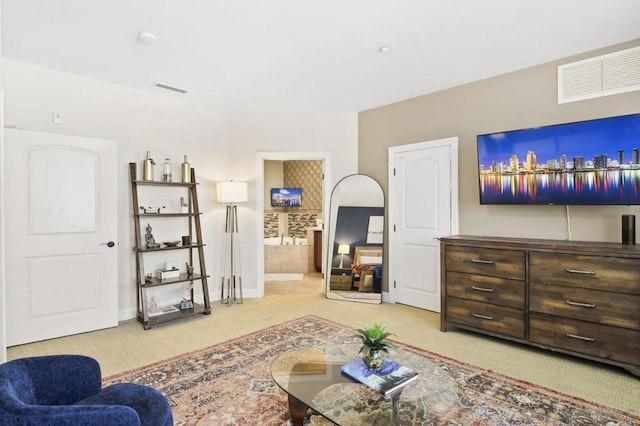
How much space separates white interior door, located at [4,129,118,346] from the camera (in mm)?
3447

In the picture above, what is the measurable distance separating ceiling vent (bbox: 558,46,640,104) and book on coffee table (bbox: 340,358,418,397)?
3.11 metres

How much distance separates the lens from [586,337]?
→ 288cm

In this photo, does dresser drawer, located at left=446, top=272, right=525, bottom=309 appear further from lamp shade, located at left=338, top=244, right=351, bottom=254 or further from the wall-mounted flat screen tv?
lamp shade, located at left=338, top=244, right=351, bottom=254

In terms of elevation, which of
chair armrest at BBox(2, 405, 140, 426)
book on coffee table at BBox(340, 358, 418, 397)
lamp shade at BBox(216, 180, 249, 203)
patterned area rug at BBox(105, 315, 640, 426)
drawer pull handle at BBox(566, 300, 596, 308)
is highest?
lamp shade at BBox(216, 180, 249, 203)

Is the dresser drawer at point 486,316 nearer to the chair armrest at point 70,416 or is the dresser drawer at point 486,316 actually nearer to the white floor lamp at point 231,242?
the white floor lamp at point 231,242

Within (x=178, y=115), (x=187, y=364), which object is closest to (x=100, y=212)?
(x=178, y=115)

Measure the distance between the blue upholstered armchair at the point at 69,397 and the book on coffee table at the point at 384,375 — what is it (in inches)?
38.5

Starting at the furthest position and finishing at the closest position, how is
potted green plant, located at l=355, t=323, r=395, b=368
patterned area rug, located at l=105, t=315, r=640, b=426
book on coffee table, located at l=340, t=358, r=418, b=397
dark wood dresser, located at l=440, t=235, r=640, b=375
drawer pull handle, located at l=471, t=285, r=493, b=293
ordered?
drawer pull handle, located at l=471, t=285, r=493, b=293 < dark wood dresser, located at l=440, t=235, r=640, b=375 < patterned area rug, located at l=105, t=315, r=640, b=426 < potted green plant, located at l=355, t=323, r=395, b=368 < book on coffee table, located at l=340, t=358, r=418, b=397

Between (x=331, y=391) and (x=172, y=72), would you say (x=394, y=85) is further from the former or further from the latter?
(x=331, y=391)

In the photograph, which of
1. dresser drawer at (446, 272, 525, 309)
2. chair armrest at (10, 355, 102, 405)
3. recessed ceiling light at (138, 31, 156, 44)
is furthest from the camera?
dresser drawer at (446, 272, 525, 309)

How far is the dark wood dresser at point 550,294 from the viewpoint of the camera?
8.95 feet

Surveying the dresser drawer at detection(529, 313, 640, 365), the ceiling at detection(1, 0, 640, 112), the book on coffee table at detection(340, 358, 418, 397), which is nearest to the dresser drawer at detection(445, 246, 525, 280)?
the dresser drawer at detection(529, 313, 640, 365)

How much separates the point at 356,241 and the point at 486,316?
82.0 inches

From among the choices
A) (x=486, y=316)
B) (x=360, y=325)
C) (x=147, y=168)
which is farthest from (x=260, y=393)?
(x=147, y=168)
